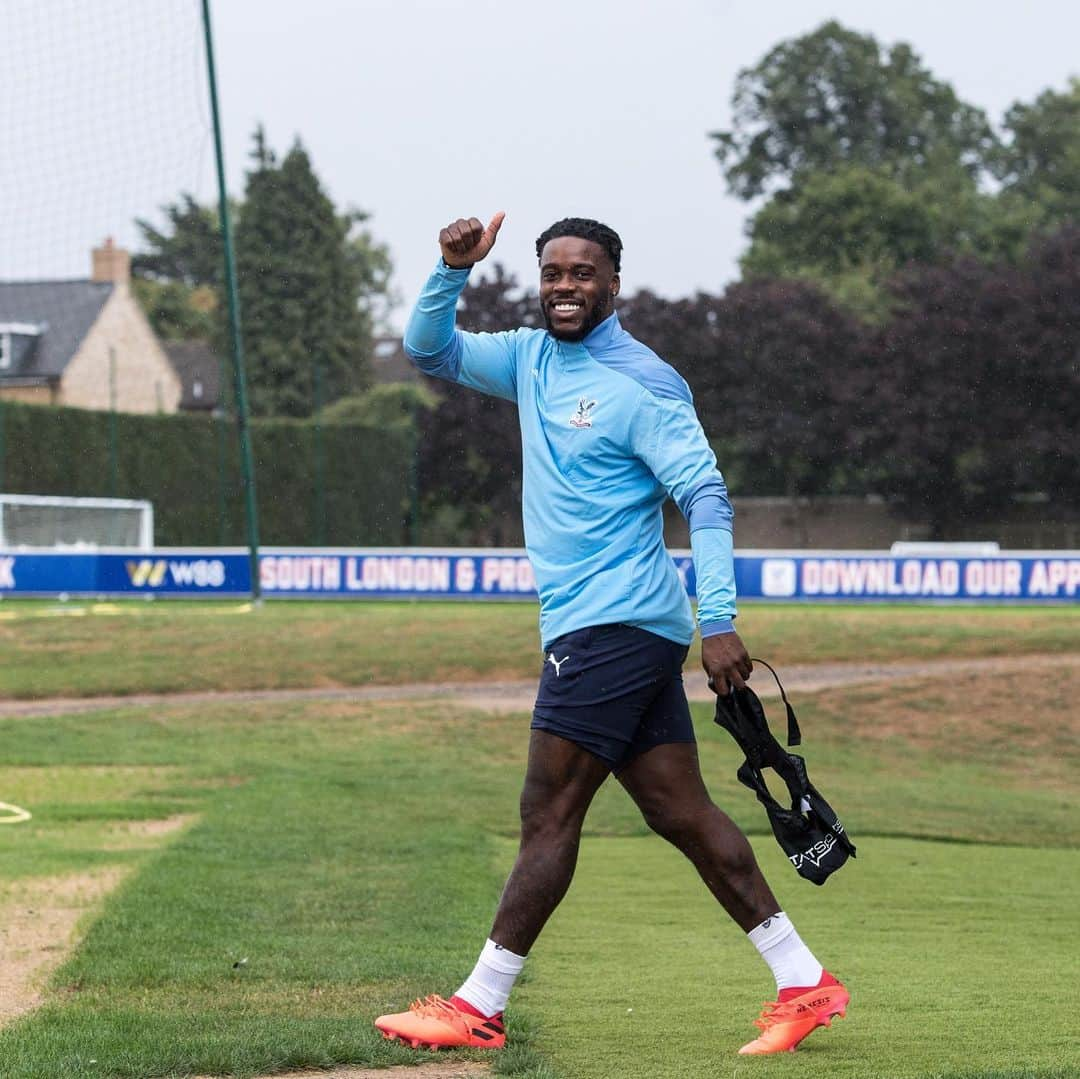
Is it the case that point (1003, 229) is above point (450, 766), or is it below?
above

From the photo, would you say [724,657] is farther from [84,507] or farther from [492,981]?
[84,507]

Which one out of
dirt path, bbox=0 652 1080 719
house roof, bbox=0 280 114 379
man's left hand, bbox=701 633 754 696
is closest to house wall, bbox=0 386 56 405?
house roof, bbox=0 280 114 379

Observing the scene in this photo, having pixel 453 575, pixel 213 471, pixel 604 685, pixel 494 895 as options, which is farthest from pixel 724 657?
pixel 213 471

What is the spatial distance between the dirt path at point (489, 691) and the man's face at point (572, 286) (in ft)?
39.3

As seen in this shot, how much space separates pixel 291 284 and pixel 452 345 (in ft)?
210

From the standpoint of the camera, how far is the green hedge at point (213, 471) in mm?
35000

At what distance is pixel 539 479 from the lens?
196 inches

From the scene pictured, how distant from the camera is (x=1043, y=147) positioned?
7288cm

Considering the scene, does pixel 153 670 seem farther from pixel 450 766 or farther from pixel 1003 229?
pixel 1003 229

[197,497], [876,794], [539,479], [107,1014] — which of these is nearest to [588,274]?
[539,479]

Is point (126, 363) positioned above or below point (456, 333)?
above

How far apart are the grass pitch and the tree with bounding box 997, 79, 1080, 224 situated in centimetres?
5630

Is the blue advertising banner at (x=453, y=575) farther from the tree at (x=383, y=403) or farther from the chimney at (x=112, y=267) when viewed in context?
the chimney at (x=112, y=267)

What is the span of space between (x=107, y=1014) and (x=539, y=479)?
1896mm
